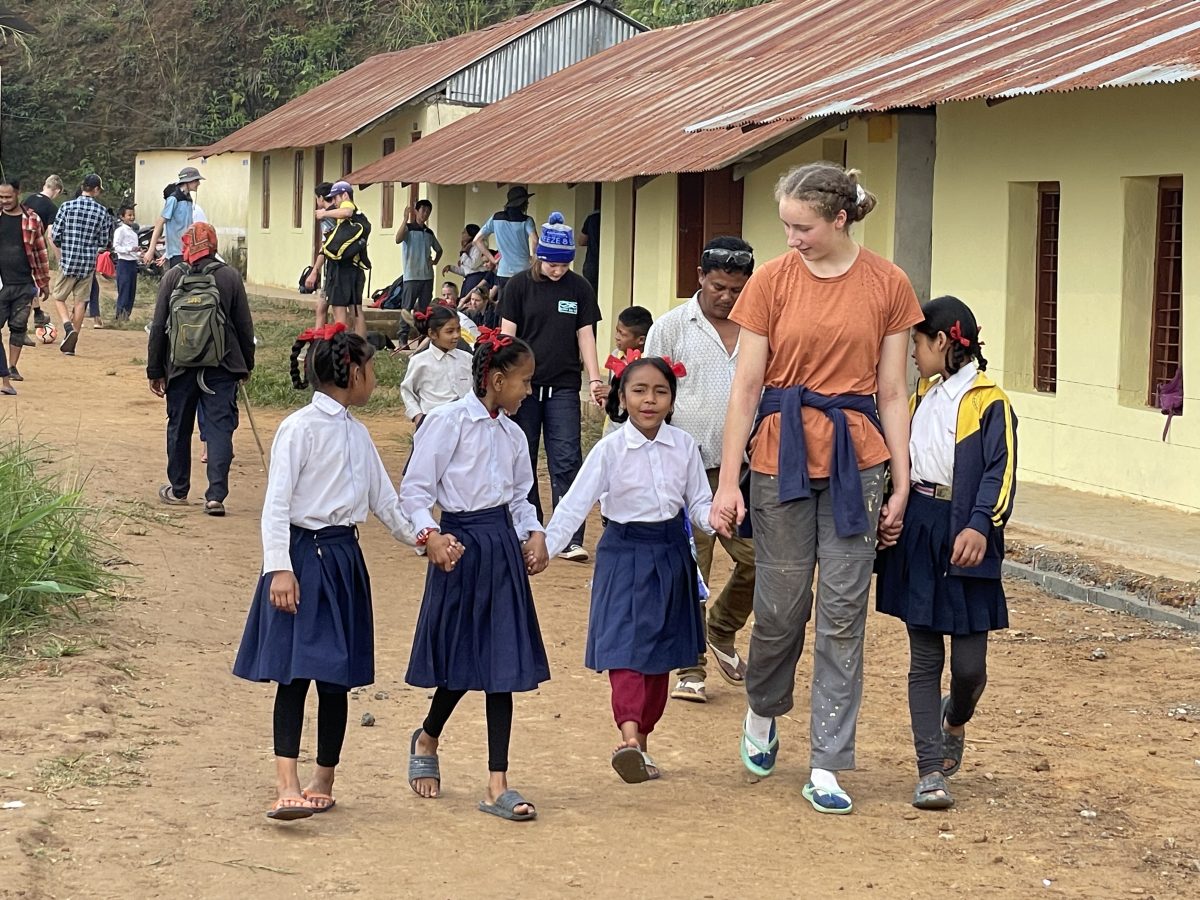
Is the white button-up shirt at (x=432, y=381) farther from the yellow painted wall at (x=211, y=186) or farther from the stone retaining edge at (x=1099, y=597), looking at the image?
the yellow painted wall at (x=211, y=186)

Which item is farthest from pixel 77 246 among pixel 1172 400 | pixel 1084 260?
pixel 1172 400

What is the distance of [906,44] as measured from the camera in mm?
14703

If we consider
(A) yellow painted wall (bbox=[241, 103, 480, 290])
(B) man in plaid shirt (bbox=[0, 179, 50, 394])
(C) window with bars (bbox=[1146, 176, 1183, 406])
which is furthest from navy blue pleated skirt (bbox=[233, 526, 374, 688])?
(A) yellow painted wall (bbox=[241, 103, 480, 290])

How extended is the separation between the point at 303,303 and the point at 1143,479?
19513mm

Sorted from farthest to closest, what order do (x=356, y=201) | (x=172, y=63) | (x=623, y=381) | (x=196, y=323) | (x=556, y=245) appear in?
1. (x=172, y=63)
2. (x=356, y=201)
3. (x=196, y=323)
4. (x=556, y=245)
5. (x=623, y=381)

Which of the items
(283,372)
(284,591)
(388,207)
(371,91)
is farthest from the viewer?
(371,91)

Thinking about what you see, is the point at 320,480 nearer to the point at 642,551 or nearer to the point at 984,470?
the point at 642,551

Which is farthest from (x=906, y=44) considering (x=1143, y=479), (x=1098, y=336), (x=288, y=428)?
(x=288, y=428)

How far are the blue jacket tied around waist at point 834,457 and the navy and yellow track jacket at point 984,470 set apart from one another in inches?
10.9

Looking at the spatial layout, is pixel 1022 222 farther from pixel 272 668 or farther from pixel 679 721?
pixel 272 668

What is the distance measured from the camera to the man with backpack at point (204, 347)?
32.6 ft

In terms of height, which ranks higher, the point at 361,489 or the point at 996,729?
the point at 361,489

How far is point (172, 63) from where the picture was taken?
47.4 m

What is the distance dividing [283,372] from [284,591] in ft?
45.0
